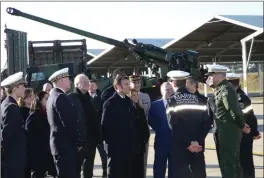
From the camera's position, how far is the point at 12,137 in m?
4.96

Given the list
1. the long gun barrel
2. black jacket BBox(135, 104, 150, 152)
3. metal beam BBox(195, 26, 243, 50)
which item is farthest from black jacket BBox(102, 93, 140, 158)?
metal beam BBox(195, 26, 243, 50)

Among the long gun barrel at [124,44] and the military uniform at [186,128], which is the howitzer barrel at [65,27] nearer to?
the long gun barrel at [124,44]

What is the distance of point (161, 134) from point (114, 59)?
79.8ft

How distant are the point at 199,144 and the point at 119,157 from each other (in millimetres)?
1061

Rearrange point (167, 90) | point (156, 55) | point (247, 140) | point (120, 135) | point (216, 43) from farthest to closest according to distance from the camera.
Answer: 1. point (216, 43)
2. point (156, 55)
3. point (247, 140)
4. point (167, 90)
5. point (120, 135)

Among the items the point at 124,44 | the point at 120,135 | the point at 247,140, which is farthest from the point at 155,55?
the point at 120,135

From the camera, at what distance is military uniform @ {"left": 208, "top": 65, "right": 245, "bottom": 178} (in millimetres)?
5852

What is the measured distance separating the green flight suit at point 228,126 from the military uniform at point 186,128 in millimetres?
360

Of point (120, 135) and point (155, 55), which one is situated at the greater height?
point (155, 55)

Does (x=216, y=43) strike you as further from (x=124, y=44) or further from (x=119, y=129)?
(x=119, y=129)

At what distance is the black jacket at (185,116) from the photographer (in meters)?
5.60

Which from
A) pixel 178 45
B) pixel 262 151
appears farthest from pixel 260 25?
pixel 262 151

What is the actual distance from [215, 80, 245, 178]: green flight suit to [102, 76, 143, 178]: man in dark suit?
1.14m

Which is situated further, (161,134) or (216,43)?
(216,43)
